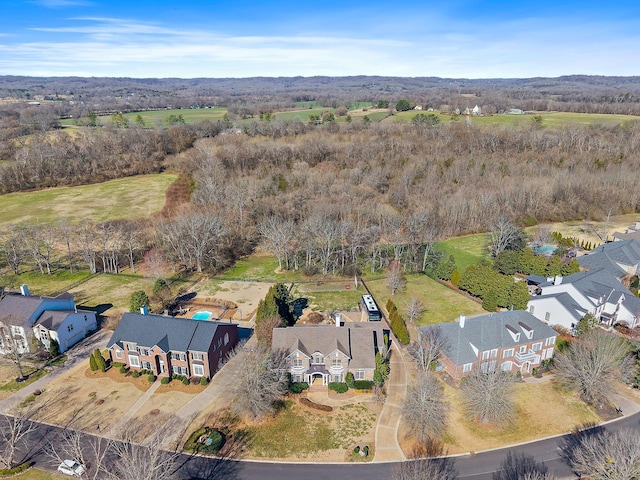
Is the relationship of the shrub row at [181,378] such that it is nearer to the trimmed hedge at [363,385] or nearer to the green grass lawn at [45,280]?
the trimmed hedge at [363,385]

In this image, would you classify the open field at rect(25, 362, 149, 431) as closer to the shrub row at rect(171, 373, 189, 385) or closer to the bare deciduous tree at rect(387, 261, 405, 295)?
the shrub row at rect(171, 373, 189, 385)

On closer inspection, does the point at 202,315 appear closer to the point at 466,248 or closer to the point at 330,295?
the point at 330,295

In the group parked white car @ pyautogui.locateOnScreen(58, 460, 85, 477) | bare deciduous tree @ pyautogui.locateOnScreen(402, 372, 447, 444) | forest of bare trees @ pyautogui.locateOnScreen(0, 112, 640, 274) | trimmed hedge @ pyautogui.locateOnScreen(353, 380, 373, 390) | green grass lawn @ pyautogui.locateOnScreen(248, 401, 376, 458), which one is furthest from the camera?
forest of bare trees @ pyautogui.locateOnScreen(0, 112, 640, 274)

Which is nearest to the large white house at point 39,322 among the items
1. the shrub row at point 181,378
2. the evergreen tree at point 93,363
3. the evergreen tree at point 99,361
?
the evergreen tree at point 93,363

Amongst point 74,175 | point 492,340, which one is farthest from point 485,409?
point 74,175

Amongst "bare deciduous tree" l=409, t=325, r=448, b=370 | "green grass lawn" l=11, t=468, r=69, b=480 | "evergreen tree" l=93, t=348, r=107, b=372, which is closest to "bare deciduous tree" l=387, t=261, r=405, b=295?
"bare deciduous tree" l=409, t=325, r=448, b=370
